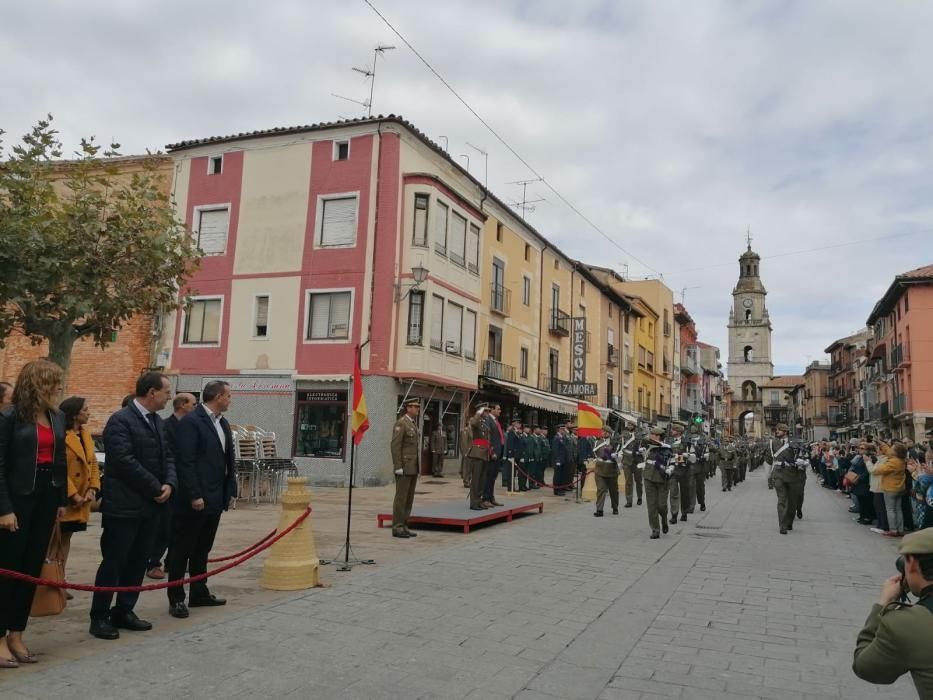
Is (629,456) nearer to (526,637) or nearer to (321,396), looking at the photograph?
(321,396)

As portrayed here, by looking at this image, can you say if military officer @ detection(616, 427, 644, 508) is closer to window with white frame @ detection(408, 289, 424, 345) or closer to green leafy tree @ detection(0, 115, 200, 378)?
window with white frame @ detection(408, 289, 424, 345)

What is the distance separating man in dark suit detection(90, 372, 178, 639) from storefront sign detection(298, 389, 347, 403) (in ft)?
55.4

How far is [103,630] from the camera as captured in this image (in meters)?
5.13

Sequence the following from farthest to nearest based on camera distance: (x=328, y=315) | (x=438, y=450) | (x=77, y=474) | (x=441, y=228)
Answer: (x=438, y=450), (x=441, y=228), (x=328, y=315), (x=77, y=474)

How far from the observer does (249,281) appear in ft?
78.5

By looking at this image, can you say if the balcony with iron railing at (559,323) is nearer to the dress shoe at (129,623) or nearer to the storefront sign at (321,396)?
the storefront sign at (321,396)

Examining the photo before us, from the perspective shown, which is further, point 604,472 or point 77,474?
point 604,472

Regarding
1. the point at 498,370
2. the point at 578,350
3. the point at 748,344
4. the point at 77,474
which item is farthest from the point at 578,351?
the point at 748,344

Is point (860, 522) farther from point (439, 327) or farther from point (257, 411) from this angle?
point (257, 411)

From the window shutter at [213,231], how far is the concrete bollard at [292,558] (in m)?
19.4

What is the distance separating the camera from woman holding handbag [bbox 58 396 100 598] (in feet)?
19.6

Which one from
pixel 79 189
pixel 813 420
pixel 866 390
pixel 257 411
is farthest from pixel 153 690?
pixel 813 420

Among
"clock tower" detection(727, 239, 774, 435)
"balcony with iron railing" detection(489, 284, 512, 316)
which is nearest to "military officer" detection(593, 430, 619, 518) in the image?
"balcony with iron railing" detection(489, 284, 512, 316)

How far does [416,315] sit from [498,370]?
7.25 metres
